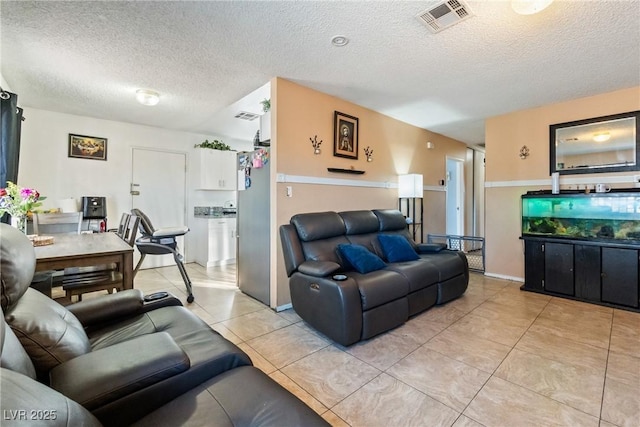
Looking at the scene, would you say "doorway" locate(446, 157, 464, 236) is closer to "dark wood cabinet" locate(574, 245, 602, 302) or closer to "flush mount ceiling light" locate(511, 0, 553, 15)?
"dark wood cabinet" locate(574, 245, 602, 302)

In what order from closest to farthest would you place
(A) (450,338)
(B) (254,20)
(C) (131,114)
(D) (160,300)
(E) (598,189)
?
(D) (160,300) < (B) (254,20) < (A) (450,338) < (E) (598,189) < (C) (131,114)

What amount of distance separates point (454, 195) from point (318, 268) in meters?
4.82

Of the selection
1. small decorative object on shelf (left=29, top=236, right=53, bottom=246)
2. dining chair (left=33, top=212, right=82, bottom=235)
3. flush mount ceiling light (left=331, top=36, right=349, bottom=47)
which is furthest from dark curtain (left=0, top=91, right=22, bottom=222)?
flush mount ceiling light (left=331, top=36, right=349, bottom=47)

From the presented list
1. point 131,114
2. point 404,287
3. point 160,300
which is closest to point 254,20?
point 160,300

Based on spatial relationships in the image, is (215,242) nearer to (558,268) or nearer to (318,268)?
(318,268)

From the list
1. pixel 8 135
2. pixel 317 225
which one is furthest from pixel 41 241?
pixel 317 225

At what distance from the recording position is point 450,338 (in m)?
2.33

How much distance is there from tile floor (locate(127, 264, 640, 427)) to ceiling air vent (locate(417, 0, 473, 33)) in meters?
2.41

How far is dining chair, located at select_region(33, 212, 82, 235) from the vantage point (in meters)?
3.28

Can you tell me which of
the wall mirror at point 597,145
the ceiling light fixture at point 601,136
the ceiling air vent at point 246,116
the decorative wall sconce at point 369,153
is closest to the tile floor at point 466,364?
the wall mirror at point 597,145

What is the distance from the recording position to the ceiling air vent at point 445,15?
1.86 meters

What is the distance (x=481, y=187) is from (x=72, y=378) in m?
7.47

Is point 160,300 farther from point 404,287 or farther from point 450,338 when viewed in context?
point 450,338

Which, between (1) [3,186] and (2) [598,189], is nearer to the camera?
(1) [3,186]
